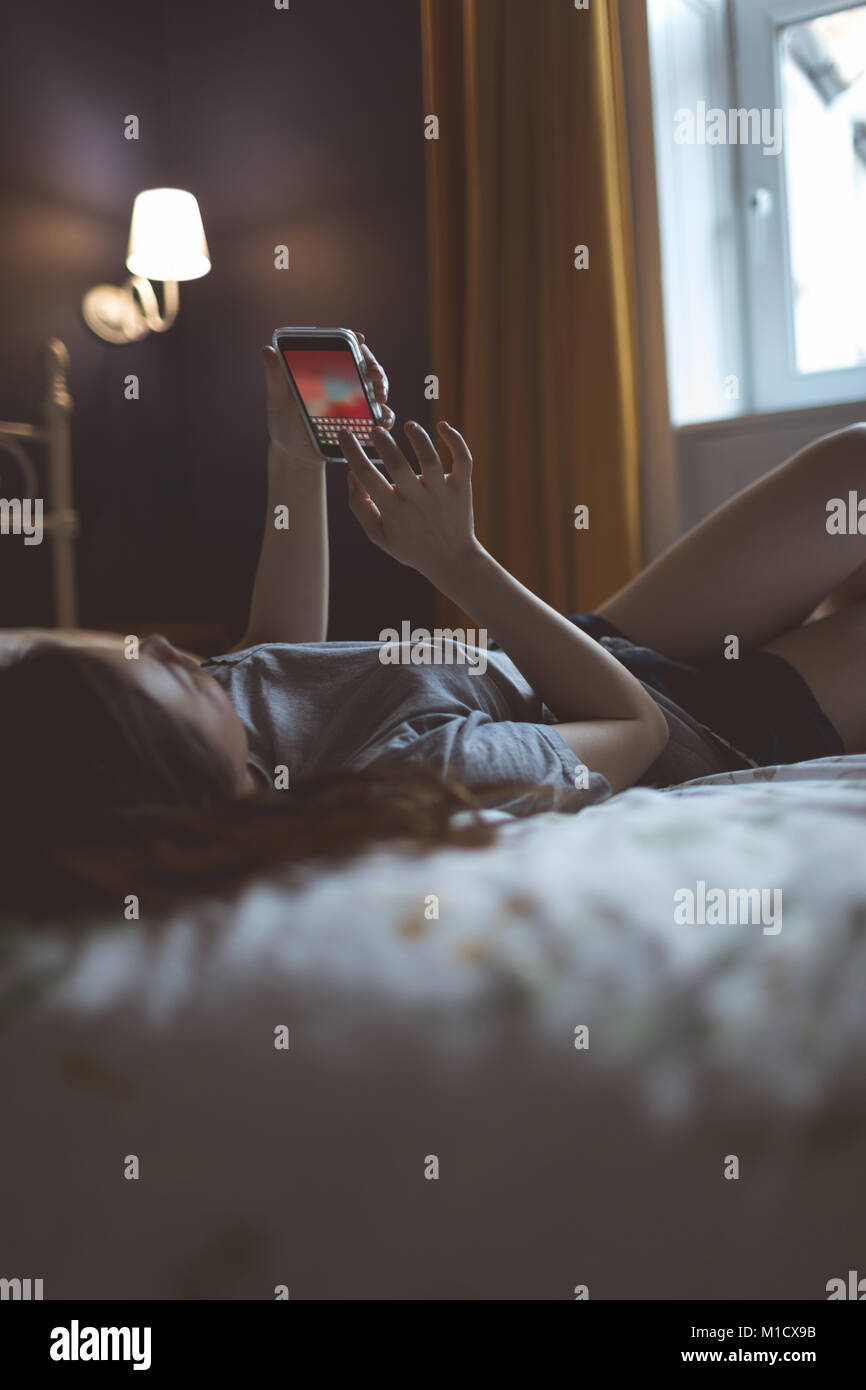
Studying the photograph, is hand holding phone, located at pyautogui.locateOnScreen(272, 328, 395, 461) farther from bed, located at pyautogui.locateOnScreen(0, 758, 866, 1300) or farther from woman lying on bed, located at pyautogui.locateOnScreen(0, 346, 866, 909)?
bed, located at pyautogui.locateOnScreen(0, 758, 866, 1300)

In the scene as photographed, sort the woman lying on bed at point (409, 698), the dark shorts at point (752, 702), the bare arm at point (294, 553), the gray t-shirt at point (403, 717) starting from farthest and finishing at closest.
Result: the bare arm at point (294, 553), the dark shorts at point (752, 702), the gray t-shirt at point (403, 717), the woman lying on bed at point (409, 698)

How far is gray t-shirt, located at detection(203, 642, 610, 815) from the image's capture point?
67cm

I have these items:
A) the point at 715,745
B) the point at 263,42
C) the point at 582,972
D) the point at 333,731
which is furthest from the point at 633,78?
the point at 582,972

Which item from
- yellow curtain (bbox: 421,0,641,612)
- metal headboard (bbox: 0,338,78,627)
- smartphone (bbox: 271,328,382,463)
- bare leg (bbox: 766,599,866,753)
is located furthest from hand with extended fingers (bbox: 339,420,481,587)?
metal headboard (bbox: 0,338,78,627)

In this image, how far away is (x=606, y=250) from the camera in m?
2.23

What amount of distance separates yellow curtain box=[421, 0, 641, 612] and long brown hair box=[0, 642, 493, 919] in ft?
5.99

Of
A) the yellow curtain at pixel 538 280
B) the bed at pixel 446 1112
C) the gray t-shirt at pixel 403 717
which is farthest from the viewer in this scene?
the yellow curtain at pixel 538 280

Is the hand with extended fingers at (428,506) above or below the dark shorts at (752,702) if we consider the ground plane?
above

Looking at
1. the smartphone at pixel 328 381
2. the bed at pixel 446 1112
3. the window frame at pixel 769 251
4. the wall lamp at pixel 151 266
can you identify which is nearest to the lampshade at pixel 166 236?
the wall lamp at pixel 151 266

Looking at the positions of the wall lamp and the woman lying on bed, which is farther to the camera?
the wall lamp

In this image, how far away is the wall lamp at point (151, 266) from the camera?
2520 millimetres

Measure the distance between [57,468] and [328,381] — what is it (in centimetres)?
160

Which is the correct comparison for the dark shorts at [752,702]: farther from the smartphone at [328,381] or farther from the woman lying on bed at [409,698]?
the smartphone at [328,381]
